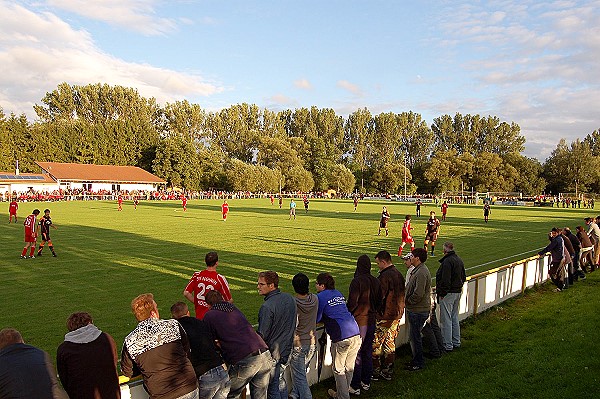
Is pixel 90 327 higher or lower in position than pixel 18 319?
higher

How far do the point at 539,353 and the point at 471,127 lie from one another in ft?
345

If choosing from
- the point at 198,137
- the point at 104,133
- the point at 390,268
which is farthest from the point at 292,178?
the point at 390,268

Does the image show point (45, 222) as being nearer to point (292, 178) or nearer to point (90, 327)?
point (90, 327)

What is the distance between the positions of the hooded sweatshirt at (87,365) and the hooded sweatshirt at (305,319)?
2.30 metres

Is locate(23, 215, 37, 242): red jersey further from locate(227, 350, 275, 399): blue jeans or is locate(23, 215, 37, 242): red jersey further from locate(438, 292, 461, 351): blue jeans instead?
locate(438, 292, 461, 351): blue jeans

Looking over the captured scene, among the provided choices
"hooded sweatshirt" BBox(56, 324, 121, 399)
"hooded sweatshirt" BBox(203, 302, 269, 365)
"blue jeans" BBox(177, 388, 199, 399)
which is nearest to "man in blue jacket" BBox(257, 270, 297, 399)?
"hooded sweatshirt" BBox(203, 302, 269, 365)

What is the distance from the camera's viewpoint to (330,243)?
20.2 m

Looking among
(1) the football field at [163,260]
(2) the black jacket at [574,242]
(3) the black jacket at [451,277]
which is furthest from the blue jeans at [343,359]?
(2) the black jacket at [574,242]

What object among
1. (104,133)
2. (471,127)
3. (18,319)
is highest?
(471,127)

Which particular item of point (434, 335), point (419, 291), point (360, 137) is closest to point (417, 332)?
point (419, 291)

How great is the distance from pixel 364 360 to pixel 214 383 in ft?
8.66

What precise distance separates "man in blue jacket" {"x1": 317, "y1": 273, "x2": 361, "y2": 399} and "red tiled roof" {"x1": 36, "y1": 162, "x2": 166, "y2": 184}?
7426 centimetres

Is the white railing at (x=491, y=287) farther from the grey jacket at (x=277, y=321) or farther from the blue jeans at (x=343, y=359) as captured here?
the grey jacket at (x=277, y=321)

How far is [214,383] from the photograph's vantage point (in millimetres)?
4457
